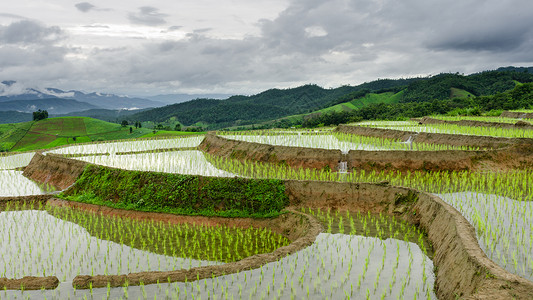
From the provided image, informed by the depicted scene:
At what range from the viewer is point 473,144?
16266mm

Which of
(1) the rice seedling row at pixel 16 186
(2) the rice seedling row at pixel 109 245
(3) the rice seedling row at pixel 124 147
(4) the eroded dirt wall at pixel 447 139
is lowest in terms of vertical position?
(2) the rice seedling row at pixel 109 245

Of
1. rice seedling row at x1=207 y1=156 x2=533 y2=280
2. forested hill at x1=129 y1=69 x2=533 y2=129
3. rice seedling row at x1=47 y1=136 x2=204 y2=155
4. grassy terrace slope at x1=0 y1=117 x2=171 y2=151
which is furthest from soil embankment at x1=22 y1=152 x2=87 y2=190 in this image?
forested hill at x1=129 y1=69 x2=533 y2=129

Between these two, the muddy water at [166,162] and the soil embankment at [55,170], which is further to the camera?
the soil embankment at [55,170]

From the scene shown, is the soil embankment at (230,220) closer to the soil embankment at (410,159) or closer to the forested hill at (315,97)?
the soil embankment at (410,159)

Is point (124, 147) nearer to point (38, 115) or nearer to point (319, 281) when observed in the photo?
point (319, 281)

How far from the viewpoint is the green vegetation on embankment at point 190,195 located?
10914mm

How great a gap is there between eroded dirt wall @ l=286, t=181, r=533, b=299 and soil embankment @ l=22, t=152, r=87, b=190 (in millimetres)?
8658

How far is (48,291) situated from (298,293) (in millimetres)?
3815

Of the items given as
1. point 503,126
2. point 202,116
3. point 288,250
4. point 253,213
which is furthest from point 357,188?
point 202,116

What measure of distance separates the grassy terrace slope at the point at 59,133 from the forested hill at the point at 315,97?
4486 cm

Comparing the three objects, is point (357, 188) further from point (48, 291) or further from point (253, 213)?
point (48, 291)

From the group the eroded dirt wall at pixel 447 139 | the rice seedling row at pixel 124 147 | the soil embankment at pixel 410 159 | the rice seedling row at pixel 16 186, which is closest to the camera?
the rice seedling row at pixel 16 186

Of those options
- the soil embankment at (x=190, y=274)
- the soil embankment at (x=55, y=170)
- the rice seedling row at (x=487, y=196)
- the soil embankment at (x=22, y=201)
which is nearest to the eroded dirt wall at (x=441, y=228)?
the rice seedling row at (x=487, y=196)

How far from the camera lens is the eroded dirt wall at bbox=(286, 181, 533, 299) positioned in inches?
191
